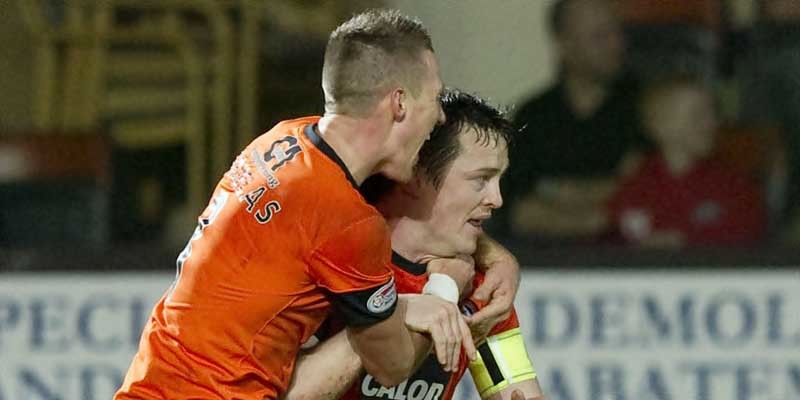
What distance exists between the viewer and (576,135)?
20.2ft

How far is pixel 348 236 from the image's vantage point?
3.36 metres

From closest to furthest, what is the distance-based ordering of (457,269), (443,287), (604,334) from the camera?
(443,287) → (457,269) → (604,334)

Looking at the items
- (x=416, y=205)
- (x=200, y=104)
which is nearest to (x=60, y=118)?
(x=200, y=104)

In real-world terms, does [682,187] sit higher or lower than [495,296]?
lower

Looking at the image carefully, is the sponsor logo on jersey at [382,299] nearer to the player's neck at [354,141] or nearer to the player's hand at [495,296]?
the player's neck at [354,141]

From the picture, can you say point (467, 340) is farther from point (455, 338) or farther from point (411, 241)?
point (411, 241)

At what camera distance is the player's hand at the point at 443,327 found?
347cm

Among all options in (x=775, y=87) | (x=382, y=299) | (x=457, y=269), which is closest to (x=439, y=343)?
(x=382, y=299)

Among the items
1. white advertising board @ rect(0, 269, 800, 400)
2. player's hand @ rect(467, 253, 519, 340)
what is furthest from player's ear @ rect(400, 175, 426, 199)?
white advertising board @ rect(0, 269, 800, 400)

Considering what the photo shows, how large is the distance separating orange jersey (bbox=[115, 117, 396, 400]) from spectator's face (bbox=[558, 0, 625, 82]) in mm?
2760

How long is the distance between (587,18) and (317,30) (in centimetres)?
94

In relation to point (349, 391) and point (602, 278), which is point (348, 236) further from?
point (602, 278)

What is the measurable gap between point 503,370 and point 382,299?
573 mm

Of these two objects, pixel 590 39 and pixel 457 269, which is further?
pixel 590 39
